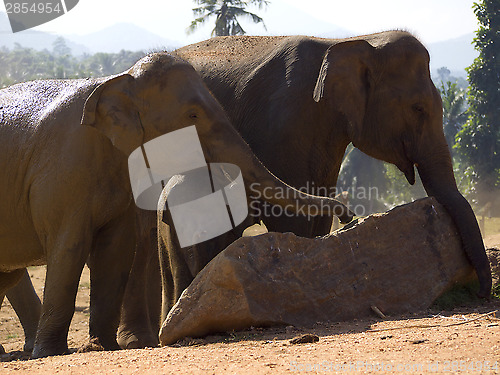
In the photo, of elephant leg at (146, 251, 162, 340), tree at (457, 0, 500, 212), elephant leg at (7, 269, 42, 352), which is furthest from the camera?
tree at (457, 0, 500, 212)

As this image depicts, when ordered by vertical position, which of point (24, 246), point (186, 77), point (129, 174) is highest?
point (186, 77)

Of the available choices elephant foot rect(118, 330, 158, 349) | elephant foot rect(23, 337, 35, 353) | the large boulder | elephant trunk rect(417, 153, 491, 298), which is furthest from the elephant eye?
elephant foot rect(23, 337, 35, 353)

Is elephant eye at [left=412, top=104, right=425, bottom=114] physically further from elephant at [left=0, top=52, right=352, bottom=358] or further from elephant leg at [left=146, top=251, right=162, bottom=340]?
elephant leg at [left=146, top=251, right=162, bottom=340]

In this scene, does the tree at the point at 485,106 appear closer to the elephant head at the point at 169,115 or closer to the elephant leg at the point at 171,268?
the elephant leg at the point at 171,268

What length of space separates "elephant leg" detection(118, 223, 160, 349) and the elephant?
1902 mm

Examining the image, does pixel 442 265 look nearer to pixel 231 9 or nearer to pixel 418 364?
pixel 418 364

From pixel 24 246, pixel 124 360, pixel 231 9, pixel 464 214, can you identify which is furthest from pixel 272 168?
pixel 231 9

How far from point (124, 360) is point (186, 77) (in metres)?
1.89

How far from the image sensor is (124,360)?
438cm

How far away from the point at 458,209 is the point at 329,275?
53.7 inches

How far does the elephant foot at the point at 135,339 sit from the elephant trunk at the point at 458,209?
9.23 ft

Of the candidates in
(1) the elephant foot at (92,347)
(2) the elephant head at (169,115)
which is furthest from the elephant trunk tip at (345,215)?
(1) the elephant foot at (92,347)

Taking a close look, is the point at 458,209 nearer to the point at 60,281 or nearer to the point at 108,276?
the point at 108,276

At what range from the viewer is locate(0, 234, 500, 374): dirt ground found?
12.5ft
